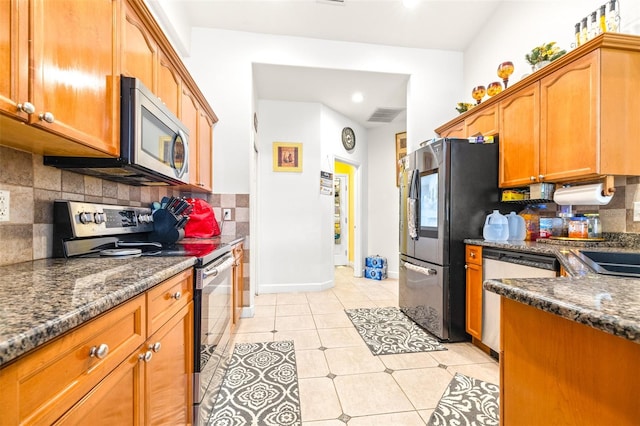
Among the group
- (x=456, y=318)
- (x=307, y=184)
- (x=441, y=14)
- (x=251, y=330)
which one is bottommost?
(x=251, y=330)

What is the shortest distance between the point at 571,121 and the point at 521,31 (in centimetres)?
141

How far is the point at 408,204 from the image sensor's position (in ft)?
9.48

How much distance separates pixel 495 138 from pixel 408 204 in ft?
3.08

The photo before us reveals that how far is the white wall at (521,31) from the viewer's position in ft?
7.02

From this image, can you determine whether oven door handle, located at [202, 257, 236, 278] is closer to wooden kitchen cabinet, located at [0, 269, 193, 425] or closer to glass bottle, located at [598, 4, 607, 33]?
wooden kitchen cabinet, located at [0, 269, 193, 425]

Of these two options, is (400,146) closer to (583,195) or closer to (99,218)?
(583,195)

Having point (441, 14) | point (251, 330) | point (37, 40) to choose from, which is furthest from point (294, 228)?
point (37, 40)

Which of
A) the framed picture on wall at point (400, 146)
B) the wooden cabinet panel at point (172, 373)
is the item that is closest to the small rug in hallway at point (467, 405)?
the wooden cabinet panel at point (172, 373)

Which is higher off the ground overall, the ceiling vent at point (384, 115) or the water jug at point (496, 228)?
the ceiling vent at point (384, 115)

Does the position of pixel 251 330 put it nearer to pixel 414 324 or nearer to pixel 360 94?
pixel 414 324

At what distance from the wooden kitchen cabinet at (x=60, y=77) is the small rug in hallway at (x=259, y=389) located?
1459 mm

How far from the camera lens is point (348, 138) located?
15.7 ft

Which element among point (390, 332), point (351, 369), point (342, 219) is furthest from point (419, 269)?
point (342, 219)

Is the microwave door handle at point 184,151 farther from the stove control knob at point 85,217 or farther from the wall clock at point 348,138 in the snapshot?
the wall clock at point 348,138
